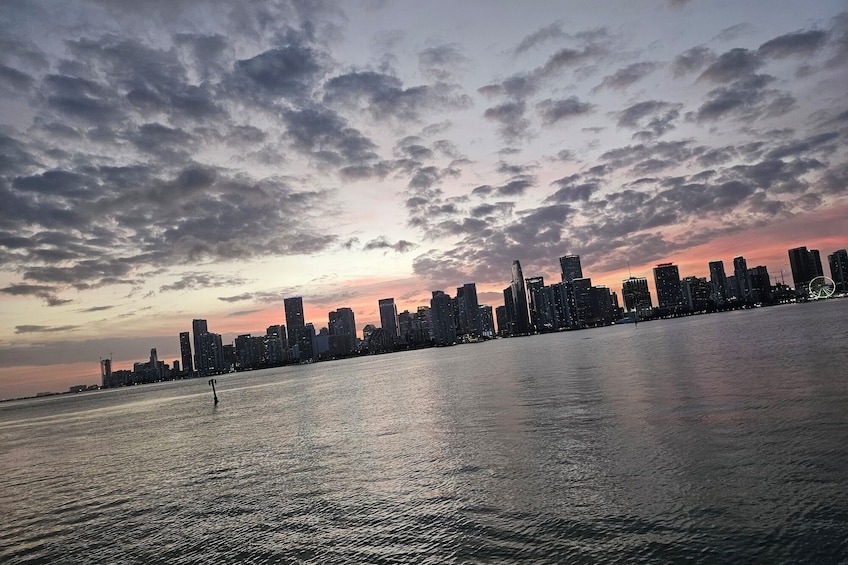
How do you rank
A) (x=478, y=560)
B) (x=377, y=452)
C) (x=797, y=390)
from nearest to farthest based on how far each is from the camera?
(x=478, y=560), (x=377, y=452), (x=797, y=390)

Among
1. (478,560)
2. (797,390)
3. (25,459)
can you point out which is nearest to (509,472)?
(478,560)

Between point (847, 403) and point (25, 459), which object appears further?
point (25, 459)

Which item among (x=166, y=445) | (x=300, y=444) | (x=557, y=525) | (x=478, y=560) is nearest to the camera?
(x=478, y=560)

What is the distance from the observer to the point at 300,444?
4497cm

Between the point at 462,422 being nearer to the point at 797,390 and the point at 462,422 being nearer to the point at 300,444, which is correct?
the point at 300,444

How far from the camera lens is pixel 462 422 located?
45938 millimetres

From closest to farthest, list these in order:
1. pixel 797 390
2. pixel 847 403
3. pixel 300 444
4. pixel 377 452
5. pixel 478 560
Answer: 1. pixel 478 560
2. pixel 847 403
3. pixel 377 452
4. pixel 797 390
5. pixel 300 444

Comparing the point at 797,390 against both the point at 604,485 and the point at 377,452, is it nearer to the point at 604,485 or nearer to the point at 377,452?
the point at 604,485

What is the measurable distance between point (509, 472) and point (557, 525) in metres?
8.06

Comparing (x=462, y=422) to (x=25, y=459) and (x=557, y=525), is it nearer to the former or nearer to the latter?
(x=557, y=525)

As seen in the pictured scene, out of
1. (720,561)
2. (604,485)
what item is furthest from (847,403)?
(720,561)

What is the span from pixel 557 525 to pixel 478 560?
12.9ft

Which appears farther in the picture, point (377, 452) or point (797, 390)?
point (797, 390)

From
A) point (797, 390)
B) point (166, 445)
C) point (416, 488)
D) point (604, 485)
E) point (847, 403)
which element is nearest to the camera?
point (604, 485)
